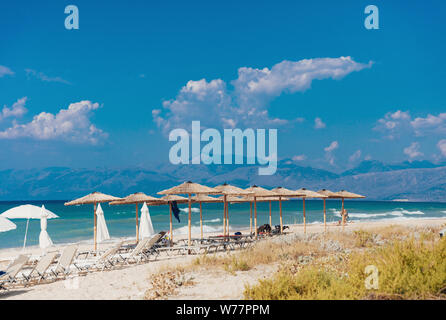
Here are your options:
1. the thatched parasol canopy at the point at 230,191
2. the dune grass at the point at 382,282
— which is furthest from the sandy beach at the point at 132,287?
the thatched parasol canopy at the point at 230,191

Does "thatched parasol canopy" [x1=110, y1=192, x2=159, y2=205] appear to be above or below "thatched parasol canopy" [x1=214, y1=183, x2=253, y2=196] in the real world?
below

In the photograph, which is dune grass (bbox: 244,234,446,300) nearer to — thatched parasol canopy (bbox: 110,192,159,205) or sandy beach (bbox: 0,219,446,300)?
sandy beach (bbox: 0,219,446,300)

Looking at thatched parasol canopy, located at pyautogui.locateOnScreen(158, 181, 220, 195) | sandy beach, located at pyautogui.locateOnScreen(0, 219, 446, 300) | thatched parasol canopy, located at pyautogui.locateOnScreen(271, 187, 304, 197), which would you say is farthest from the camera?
thatched parasol canopy, located at pyautogui.locateOnScreen(271, 187, 304, 197)

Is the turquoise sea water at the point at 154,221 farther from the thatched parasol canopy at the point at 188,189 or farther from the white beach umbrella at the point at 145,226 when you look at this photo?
the thatched parasol canopy at the point at 188,189

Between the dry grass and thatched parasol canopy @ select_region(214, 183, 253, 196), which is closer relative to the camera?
the dry grass

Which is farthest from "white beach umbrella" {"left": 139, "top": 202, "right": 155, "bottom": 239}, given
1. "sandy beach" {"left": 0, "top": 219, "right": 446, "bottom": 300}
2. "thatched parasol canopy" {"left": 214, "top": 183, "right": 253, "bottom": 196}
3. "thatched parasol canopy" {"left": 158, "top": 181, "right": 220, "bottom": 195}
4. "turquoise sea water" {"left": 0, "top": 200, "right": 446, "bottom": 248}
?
"turquoise sea water" {"left": 0, "top": 200, "right": 446, "bottom": 248}

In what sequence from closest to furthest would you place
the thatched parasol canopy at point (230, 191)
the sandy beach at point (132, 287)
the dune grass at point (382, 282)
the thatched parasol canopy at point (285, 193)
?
the dune grass at point (382, 282) → the sandy beach at point (132, 287) → the thatched parasol canopy at point (230, 191) → the thatched parasol canopy at point (285, 193)

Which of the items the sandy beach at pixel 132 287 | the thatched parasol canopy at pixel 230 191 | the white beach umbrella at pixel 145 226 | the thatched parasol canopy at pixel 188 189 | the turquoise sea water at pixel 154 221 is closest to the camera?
the sandy beach at pixel 132 287

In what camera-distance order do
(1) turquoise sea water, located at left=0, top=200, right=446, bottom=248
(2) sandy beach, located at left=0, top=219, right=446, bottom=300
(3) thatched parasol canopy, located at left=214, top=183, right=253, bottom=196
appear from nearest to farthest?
1. (2) sandy beach, located at left=0, top=219, right=446, bottom=300
2. (3) thatched parasol canopy, located at left=214, top=183, right=253, bottom=196
3. (1) turquoise sea water, located at left=0, top=200, right=446, bottom=248

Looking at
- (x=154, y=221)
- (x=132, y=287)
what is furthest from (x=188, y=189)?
(x=154, y=221)

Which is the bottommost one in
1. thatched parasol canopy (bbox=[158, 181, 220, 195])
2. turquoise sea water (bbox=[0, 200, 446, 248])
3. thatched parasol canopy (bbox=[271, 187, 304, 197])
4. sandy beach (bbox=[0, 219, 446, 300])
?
turquoise sea water (bbox=[0, 200, 446, 248])

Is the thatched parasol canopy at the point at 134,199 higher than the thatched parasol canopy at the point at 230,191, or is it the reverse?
the thatched parasol canopy at the point at 230,191
